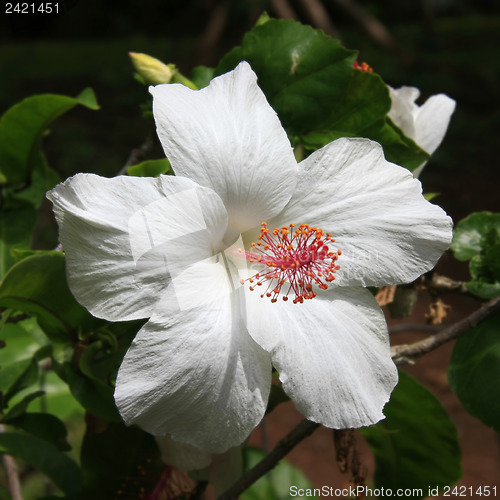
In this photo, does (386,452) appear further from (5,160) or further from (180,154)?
(5,160)

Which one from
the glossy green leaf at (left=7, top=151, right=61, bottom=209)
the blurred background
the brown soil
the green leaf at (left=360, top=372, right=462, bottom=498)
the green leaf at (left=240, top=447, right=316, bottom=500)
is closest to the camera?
the green leaf at (left=360, top=372, right=462, bottom=498)

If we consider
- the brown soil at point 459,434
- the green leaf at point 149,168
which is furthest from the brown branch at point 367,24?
the green leaf at point 149,168

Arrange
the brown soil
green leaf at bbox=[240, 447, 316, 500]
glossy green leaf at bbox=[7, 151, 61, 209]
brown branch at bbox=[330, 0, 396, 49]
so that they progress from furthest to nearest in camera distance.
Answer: brown branch at bbox=[330, 0, 396, 49] < the brown soil < green leaf at bbox=[240, 447, 316, 500] < glossy green leaf at bbox=[7, 151, 61, 209]

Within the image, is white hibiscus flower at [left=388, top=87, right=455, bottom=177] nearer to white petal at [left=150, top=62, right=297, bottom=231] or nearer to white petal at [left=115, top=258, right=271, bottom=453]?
white petal at [left=150, top=62, right=297, bottom=231]

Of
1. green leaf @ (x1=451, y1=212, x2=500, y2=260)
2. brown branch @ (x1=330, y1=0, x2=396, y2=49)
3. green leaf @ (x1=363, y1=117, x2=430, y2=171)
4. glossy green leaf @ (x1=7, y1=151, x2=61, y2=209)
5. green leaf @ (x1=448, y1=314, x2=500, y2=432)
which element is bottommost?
brown branch @ (x1=330, y1=0, x2=396, y2=49)

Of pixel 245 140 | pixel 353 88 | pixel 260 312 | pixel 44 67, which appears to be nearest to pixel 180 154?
pixel 245 140

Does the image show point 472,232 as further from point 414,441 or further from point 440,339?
point 414,441

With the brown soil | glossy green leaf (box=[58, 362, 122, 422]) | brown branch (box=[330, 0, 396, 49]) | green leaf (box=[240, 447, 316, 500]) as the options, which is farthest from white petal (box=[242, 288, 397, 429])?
brown branch (box=[330, 0, 396, 49])

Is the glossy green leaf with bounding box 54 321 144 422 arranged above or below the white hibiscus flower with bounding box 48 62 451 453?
below
